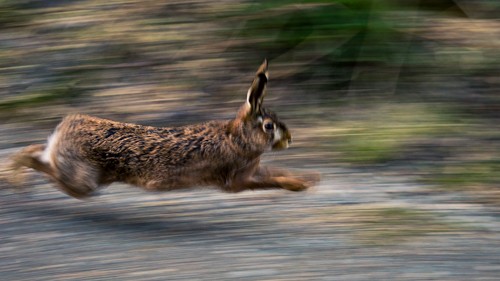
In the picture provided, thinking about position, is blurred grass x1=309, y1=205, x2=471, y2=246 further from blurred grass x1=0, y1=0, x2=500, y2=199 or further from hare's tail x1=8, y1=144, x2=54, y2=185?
hare's tail x1=8, y1=144, x2=54, y2=185

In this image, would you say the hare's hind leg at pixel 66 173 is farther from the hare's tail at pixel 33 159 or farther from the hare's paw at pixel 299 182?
the hare's paw at pixel 299 182

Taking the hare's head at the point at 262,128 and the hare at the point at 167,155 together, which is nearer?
the hare at the point at 167,155

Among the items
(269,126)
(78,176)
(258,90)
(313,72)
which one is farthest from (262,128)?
(313,72)

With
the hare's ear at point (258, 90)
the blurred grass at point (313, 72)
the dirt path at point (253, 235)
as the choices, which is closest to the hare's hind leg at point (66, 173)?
the dirt path at point (253, 235)

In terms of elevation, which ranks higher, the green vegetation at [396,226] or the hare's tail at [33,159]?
the hare's tail at [33,159]

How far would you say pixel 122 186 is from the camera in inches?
264

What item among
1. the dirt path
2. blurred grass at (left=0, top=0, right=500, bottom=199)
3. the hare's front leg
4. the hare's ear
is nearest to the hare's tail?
the dirt path

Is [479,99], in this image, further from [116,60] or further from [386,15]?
[116,60]

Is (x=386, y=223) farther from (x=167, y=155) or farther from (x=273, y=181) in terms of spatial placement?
(x=167, y=155)

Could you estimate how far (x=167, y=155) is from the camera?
233 inches

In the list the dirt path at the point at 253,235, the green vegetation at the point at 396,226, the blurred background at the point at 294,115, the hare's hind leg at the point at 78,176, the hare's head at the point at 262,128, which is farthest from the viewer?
the hare's head at the point at 262,128

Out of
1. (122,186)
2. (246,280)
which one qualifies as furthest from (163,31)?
(246,280)

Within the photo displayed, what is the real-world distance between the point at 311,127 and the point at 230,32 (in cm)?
163

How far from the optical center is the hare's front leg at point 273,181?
5.97 m
